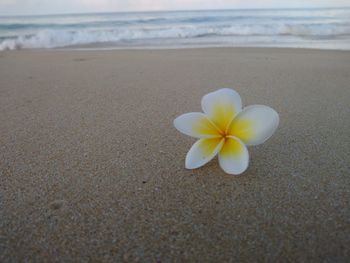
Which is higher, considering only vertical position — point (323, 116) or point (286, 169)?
point (323, 116)

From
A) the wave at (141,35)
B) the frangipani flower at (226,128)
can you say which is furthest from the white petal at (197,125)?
the wave at (141,35)

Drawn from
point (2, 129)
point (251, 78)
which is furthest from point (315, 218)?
point (251, 78)

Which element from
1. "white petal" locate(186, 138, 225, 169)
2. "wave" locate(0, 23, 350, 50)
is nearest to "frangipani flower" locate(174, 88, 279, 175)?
"white petal" locate(186, 138, 225, 169)

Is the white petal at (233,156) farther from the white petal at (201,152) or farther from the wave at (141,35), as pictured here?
the wave at (141,35)

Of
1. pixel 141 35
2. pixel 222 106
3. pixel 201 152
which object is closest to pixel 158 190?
pixel 201 152

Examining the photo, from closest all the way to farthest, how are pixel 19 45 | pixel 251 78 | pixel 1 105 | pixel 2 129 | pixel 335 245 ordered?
pixel 335 245 < pixel 2 129 < pixel 1 105 < pixel 251 78 < pixel 19 45

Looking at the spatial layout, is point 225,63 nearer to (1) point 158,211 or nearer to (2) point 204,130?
(2) point 204,130

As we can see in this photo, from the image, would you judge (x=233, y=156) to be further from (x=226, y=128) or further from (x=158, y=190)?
(x=158, y=190)
